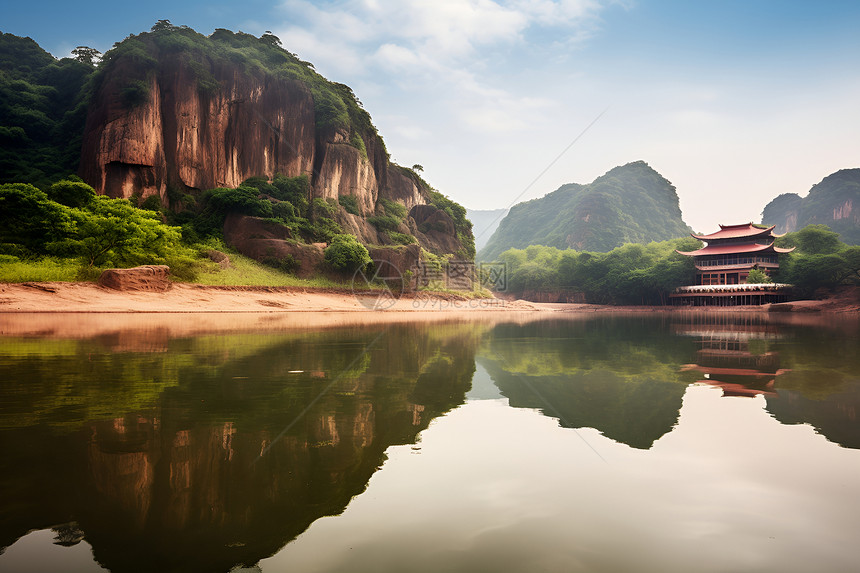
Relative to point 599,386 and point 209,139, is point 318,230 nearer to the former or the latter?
point 209,139

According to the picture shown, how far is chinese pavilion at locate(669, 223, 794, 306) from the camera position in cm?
5281

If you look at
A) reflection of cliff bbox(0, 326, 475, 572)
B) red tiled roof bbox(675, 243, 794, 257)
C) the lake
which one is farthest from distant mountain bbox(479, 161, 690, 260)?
reflection of cliff bbox(0, 326, 475, 572)

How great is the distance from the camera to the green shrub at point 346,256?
3834cm

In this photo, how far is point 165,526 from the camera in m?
2.50

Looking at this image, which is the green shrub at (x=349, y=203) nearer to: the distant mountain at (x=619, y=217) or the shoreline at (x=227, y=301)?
the shoreline at (x=227, y=301)

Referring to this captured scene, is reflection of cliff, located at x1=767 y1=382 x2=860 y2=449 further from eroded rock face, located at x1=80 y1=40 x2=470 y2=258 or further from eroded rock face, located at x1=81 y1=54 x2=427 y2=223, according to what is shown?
eroded rock face, located at x1=81 y1=54 x2=427 y2=223

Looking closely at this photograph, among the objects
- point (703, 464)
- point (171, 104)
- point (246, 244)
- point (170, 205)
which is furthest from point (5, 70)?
point (703, 464)

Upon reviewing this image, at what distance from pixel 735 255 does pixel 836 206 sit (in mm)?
122239

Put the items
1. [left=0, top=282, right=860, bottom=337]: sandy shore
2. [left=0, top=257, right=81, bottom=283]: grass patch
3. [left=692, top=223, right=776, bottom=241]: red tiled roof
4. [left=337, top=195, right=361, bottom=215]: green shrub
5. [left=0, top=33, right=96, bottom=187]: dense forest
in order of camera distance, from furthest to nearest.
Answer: [left=692, top=223, right=776, bottom=241]: red tiled roof < [left=337, top=195, right=361, bottom=215]: green shrub < [left=0, top=33, right=96, bottom=187]: dense forest < [left=0, top=257, right=81, bottom=283]: grass patch < [left=0, top=282, right=860, bottom=337]: sandy shore

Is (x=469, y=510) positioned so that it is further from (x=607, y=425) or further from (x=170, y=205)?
(x=170, y=205)

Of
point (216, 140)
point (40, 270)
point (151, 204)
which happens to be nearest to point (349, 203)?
point (216, 140)

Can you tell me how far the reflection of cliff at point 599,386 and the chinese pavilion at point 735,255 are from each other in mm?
54061

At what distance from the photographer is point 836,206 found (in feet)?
463

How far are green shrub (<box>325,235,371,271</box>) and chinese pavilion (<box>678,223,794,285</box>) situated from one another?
1714 inches
